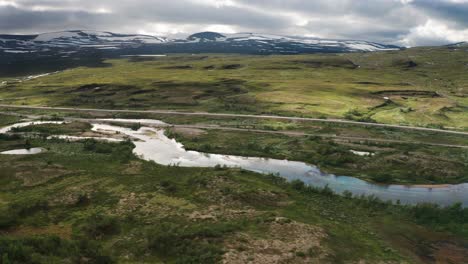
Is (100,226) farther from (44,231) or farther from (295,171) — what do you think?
(295,171)

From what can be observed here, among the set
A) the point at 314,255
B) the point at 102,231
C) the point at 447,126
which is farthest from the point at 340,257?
the point at 447,126

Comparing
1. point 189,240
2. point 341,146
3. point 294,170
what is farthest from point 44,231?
point 341,146

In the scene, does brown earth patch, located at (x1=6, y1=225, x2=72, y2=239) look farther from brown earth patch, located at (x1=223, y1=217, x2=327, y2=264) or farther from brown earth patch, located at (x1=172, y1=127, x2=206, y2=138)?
brown earth patch, located at (x1=172, y1=127, x2=206, y2=138)

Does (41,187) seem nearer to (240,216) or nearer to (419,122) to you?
(240,216)

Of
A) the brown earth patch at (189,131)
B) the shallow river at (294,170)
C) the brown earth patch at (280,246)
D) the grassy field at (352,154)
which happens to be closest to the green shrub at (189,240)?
the brown earth patch at (280,246)

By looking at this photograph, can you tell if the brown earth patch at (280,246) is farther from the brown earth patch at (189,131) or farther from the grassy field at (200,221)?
the brown earth patch at (189,131)

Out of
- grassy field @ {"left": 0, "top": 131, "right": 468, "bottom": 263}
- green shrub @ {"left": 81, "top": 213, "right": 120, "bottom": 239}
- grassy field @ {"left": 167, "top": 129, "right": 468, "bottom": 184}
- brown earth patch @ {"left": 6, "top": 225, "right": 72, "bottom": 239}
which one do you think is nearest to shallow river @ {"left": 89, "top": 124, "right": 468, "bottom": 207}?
grassy field @ {"left": 167, "top": 129, "right": 468, "bottom": 184}
